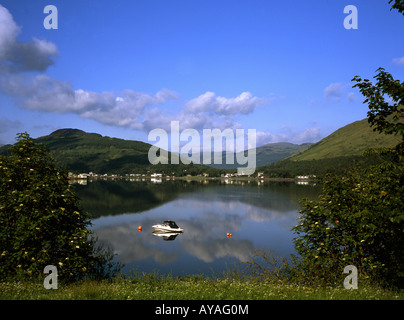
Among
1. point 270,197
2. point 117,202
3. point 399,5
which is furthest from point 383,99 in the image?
point 270,197

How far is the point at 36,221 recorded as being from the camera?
47.0 ft

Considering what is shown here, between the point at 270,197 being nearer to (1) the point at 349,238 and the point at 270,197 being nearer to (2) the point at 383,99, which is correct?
(1) the point at 349,238

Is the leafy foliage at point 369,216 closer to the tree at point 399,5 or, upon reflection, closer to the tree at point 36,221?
the tree at point 399,5

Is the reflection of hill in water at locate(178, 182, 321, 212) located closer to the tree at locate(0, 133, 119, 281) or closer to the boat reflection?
the boat reflection

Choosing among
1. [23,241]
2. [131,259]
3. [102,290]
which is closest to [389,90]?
[102,290]

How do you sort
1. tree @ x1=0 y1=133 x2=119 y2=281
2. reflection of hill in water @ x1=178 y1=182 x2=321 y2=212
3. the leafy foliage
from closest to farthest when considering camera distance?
the leafy foliage → tree @ x1=0 y1=133 x2=119 y2=281 → reflection of hill in water @ x1=178 y1=182 x2=321 y2=212

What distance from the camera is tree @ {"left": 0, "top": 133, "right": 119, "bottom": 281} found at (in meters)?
14.2

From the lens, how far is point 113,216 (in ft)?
244

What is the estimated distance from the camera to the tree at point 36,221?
46.6 ft

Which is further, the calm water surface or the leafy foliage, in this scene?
the calm water surface

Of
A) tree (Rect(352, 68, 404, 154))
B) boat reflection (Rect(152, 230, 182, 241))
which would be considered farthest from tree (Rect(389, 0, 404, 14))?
boat reflection (Rect(152, 230, 182, 241))

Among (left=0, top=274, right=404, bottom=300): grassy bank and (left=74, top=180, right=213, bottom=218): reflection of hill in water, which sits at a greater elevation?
(left=0, top=274, right=404, bottom=300): grassy bank

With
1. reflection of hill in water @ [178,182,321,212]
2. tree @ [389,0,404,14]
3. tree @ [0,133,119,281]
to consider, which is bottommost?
reflection of hill in water @ [178,182,321,212]

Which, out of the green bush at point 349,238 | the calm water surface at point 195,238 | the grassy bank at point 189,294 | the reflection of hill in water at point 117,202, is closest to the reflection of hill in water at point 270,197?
the calm water surface at point 195,238
